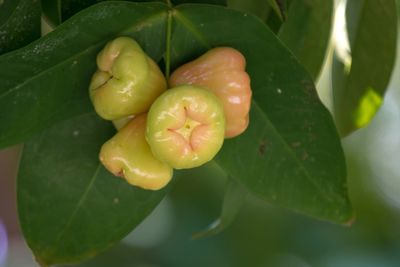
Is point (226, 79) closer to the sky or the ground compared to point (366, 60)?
closer to the sky

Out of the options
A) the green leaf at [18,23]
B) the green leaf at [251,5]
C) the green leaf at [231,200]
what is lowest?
the green leaf at [231,200]

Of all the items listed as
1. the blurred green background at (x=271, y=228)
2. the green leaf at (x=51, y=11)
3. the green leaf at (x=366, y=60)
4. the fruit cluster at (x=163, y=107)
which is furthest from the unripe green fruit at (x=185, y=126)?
the blurred green background at (x=271, y=228)

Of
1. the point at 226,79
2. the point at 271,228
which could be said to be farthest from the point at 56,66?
the point at 271,228

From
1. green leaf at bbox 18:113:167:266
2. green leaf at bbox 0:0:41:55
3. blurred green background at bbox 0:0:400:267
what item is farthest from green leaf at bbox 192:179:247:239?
blurred green background at bbox 0:0:400:267

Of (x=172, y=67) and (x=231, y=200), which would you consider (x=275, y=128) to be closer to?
(x=172, y=67)

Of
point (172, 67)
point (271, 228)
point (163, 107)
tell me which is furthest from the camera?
point (271, 228)

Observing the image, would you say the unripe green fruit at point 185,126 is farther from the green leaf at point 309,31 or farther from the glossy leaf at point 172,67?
the green leaf at point 309,31

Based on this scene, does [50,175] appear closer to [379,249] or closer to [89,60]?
[89,60]
